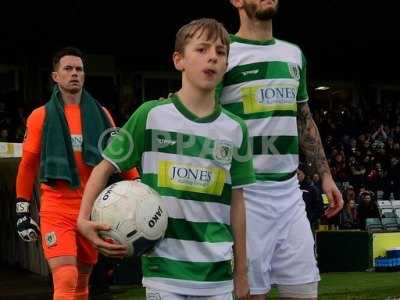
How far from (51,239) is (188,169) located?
2.42 meters

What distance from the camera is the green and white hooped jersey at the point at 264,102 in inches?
165

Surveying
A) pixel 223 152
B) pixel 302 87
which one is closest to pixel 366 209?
pixel 302 87

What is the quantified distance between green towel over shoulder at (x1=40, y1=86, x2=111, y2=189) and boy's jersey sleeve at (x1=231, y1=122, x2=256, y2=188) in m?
2.27

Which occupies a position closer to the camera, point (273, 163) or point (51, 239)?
point (273, 163)

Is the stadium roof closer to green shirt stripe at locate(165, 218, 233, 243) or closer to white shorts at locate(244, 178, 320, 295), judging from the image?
white shorts at locate(244, 178, 320, 295)

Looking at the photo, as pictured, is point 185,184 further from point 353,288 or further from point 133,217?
point 353,288

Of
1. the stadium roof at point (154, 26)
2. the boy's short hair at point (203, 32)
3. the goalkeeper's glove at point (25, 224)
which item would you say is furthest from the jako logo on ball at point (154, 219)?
the stadium roof at point (154, 26)

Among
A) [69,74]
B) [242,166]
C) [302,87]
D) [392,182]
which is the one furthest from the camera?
[392,182]

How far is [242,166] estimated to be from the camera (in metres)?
3.54

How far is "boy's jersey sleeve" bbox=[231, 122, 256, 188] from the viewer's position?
3502 millimetres

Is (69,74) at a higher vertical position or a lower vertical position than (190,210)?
higher

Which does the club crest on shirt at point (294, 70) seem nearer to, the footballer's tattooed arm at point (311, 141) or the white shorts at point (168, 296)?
the footballer's tattooed arm at point (311, 141)

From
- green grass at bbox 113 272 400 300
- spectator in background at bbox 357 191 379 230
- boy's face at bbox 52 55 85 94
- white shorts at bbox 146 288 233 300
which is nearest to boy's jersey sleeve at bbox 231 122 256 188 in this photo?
white shorts at bbox 146 288 233 300

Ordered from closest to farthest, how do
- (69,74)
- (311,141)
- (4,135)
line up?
(311,141) → (69,74) → (4,135)
